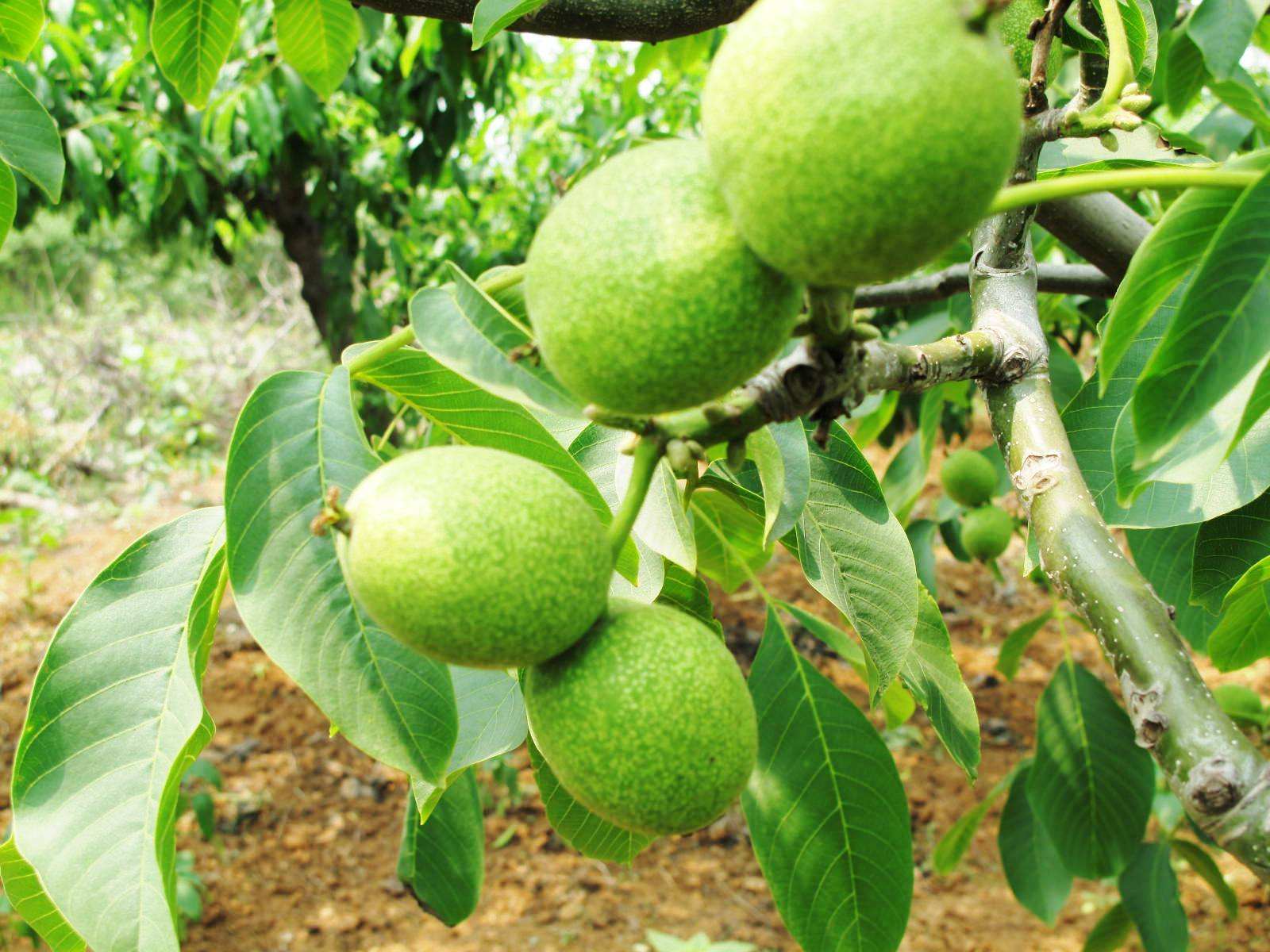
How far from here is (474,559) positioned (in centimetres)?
66

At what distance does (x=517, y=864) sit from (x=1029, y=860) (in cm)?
216

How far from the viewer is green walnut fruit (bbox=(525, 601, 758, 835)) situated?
0.70 meters

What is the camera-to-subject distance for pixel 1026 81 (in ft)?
3.85

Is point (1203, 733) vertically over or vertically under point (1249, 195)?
under

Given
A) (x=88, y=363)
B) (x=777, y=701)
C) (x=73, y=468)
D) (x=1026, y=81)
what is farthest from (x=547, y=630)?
(x=88, y=363)

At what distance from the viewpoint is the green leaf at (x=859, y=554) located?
1048mm

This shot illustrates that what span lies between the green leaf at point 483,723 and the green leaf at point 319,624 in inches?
8.6

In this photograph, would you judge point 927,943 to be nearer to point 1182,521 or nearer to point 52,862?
point 1182,521

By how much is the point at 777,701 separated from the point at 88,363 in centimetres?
885

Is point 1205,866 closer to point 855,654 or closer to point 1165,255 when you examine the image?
point 855,654

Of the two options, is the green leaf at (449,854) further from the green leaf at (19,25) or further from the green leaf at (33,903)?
the green leaf at (19,25)

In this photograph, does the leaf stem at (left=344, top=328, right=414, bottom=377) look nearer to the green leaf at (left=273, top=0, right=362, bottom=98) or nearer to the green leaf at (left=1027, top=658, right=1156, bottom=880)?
the green leaf at (left=273, top=0, right=362, bottom=98)

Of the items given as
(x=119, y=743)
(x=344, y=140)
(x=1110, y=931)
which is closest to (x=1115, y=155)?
(x=119, y=743)

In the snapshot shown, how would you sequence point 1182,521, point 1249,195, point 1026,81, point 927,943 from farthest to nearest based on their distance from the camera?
point 927,943 < point 1026,81 < point 1182,521 < point 1249,195
